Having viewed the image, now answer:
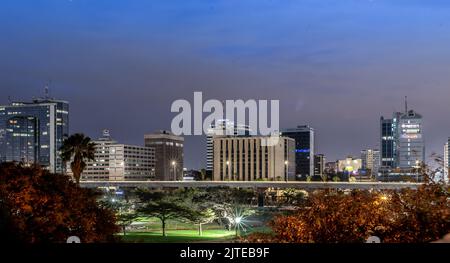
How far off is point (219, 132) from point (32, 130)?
51.4 meters

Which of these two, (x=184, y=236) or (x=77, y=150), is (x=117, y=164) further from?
(x=184, y=236)

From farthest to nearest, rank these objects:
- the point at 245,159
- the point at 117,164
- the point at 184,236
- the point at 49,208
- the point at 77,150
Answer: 1. the point at 245,159
2. the point at 117,164
3. the point at 77,150
4. the point at 184,236
5. the point at 49,208

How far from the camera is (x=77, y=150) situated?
145 feet

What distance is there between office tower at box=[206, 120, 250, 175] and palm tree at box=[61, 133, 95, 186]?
11022cm

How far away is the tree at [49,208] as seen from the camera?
15734mm

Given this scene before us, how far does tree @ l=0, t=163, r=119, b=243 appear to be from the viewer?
1573 centimetres

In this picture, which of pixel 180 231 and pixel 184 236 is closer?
pixel 184 236

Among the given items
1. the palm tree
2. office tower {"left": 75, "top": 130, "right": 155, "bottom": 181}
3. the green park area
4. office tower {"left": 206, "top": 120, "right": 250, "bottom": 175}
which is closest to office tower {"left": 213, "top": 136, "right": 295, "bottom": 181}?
office tower {"left": 206, "top": 120, "right": 250, "bottom": 175}

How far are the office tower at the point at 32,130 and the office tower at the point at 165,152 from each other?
82.5 feet

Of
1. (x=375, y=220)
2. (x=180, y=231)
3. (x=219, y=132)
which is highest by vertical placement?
(x=219, y=132)

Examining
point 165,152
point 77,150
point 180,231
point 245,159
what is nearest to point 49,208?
point 77,150

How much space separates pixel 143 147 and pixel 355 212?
157983 millimetres
